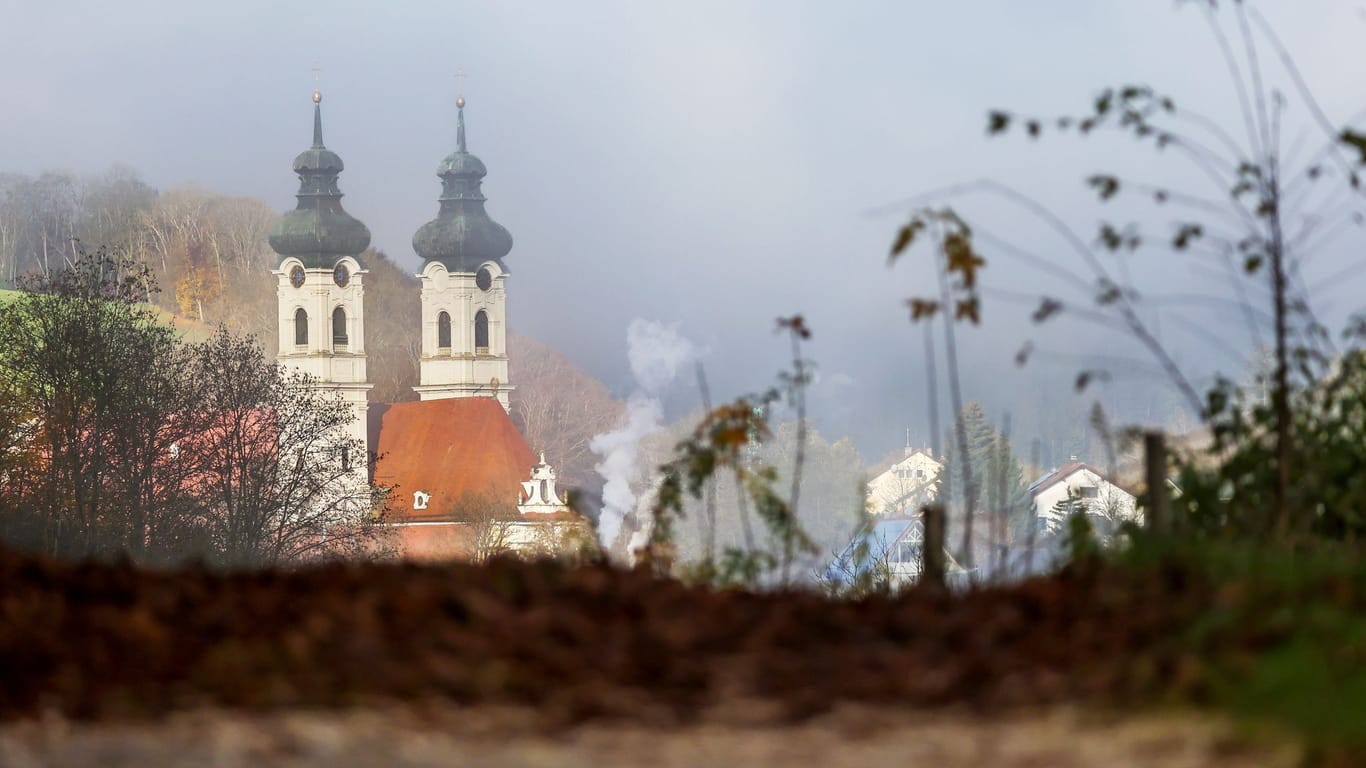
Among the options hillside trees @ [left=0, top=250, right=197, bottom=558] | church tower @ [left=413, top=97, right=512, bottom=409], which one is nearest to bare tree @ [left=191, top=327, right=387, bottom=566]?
hillside trees @ [left=0, top=250, right=197, bottom=558]

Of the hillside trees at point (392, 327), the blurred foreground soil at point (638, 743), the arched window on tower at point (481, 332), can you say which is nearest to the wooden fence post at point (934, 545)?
the blurred foreground soil at point (638, 743)

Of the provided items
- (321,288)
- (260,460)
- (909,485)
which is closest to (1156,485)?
(260,460)

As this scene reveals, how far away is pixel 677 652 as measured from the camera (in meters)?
5.16

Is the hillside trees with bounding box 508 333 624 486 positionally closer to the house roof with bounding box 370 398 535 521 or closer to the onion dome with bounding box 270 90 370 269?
the house roof with bounding box 370 398 535 521

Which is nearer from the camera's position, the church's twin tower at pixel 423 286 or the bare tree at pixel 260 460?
the bare tree at pixel 260 460

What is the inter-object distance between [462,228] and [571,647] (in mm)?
103787

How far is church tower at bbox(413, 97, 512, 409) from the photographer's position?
106 meters

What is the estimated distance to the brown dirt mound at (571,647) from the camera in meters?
4.80

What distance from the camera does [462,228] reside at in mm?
107812

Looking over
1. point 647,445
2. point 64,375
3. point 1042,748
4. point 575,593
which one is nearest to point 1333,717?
point 1042,748

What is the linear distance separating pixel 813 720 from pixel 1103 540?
3.97 m

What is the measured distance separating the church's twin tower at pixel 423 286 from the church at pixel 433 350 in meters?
0.06

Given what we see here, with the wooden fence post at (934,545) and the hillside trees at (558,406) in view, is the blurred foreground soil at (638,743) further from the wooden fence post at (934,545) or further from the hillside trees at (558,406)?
the hillside trees at (558,406)

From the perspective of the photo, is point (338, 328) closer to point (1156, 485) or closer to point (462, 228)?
point (462, 228)
